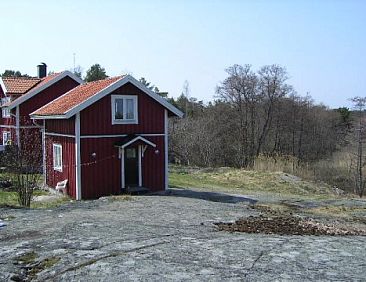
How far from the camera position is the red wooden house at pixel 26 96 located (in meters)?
28.3

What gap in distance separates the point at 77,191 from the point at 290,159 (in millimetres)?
19763

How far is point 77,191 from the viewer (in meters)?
17.7

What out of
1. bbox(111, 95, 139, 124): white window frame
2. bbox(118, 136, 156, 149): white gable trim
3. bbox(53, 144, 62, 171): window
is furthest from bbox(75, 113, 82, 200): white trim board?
bbox(53, 144, 62, 171): window

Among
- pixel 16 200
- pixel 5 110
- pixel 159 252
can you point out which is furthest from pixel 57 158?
pixel 159 252

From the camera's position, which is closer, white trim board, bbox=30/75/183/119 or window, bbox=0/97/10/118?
white trim board, bbox=30/75/183/119

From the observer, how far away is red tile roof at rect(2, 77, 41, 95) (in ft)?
97.0

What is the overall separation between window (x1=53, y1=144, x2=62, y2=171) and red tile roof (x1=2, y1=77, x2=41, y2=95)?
10913 millimetres

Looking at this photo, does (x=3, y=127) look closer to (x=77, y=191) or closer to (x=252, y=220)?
(x=77, y=191)

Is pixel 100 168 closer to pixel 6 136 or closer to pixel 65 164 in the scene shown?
pixel 65 164

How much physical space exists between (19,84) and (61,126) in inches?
515

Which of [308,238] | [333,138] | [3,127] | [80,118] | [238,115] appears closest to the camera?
[308,238]

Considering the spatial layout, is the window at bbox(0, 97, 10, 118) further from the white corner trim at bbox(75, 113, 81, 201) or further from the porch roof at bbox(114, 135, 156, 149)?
the porch roof at bbox(114, 135, 156, 149)

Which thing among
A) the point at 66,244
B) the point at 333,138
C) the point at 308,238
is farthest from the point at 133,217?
the point at 333,138

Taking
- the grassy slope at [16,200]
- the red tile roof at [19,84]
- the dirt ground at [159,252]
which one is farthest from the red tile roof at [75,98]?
the red tile roof at [19,84]
